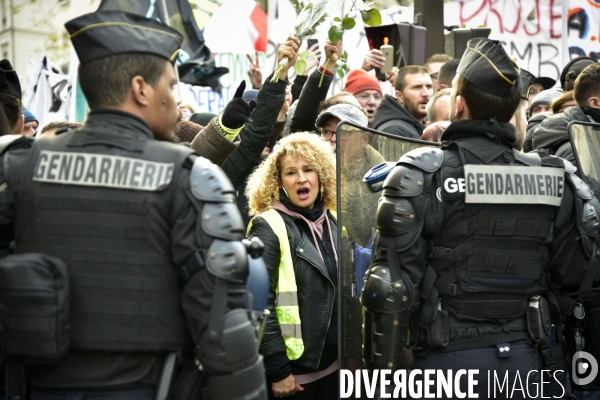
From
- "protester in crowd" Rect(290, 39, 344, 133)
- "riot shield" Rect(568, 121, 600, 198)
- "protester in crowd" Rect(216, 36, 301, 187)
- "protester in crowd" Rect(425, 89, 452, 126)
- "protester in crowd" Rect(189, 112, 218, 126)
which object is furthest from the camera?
"protester in crowd" Rect(189, 112, 218, 126)

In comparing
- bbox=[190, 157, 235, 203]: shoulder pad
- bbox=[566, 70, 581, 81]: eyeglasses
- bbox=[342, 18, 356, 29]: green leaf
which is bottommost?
bbox=[190, 157, 235, 203]: shoulder pad

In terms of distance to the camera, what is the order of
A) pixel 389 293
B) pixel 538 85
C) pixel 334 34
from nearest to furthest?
1. pixel 389 293
2. pixel 334 34
3. pixel 538 85

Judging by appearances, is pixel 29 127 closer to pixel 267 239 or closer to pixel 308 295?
pixel 267 239

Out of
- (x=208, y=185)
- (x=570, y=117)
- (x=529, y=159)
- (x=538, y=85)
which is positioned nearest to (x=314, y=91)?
(x=570, y=117)

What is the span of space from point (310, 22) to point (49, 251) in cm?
304

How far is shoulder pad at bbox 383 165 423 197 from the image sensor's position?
3.17 metres

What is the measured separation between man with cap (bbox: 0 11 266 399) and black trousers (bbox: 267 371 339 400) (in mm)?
1598

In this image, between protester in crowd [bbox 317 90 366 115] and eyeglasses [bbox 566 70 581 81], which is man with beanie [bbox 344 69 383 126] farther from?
eyeglasses [bbox 566 70 581 81]

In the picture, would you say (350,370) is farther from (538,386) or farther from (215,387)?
(215,387)

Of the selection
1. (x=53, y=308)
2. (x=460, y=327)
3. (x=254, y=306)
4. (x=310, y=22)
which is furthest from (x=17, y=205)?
(x=310, y=22)

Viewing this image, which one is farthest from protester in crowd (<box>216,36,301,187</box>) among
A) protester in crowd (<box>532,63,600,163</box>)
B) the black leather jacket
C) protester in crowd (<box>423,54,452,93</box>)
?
protester in crowd (<box>423,54,452,93</box>)

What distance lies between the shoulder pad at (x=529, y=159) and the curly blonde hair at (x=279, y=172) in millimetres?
1244

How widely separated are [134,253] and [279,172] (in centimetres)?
208

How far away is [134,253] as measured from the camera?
240cm
